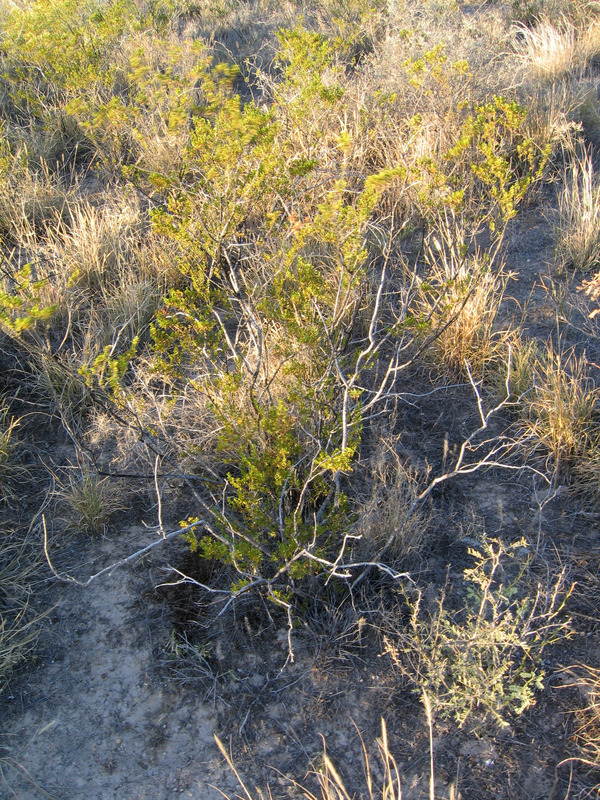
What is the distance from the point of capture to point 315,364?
2627 millimetres

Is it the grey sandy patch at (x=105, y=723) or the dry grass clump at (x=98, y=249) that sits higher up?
the dry grass clump at (x=98, y=249)

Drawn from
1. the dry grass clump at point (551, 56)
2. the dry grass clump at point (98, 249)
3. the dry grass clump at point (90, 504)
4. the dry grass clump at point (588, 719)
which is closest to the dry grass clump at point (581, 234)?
the dry grass clump at point (551, 56)

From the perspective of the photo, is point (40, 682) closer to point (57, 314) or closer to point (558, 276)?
point (57, 314)

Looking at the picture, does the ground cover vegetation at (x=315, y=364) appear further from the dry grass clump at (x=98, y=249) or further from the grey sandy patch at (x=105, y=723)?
the grey sandy patch at (x=105, y=723)

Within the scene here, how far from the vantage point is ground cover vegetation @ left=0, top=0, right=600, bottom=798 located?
2.15 m

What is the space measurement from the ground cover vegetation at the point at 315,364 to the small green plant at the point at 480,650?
13 mm

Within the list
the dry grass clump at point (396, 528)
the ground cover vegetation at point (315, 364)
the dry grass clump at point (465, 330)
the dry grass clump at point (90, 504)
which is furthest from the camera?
the dry grass clump at point (465, 330)

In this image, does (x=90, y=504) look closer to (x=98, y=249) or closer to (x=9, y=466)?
(x=9, y=466)

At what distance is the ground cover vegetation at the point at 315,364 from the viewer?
2.15 meters

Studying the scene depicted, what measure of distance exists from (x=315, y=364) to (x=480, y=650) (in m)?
1.30

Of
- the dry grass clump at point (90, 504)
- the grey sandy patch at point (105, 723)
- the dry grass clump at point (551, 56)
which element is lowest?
the grey sandy patch at point (105, 723)

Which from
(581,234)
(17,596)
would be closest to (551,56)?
(581,234)

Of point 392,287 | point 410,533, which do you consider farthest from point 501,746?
point 392,287

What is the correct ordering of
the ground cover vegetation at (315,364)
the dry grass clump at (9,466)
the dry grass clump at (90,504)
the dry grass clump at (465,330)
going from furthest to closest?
1. the dry grass clump at (465,330)
2. the dry grass clump at (9,466)
3. the dry grass clump at (90,504)
4. the ground cover vegetation at (315,364)
